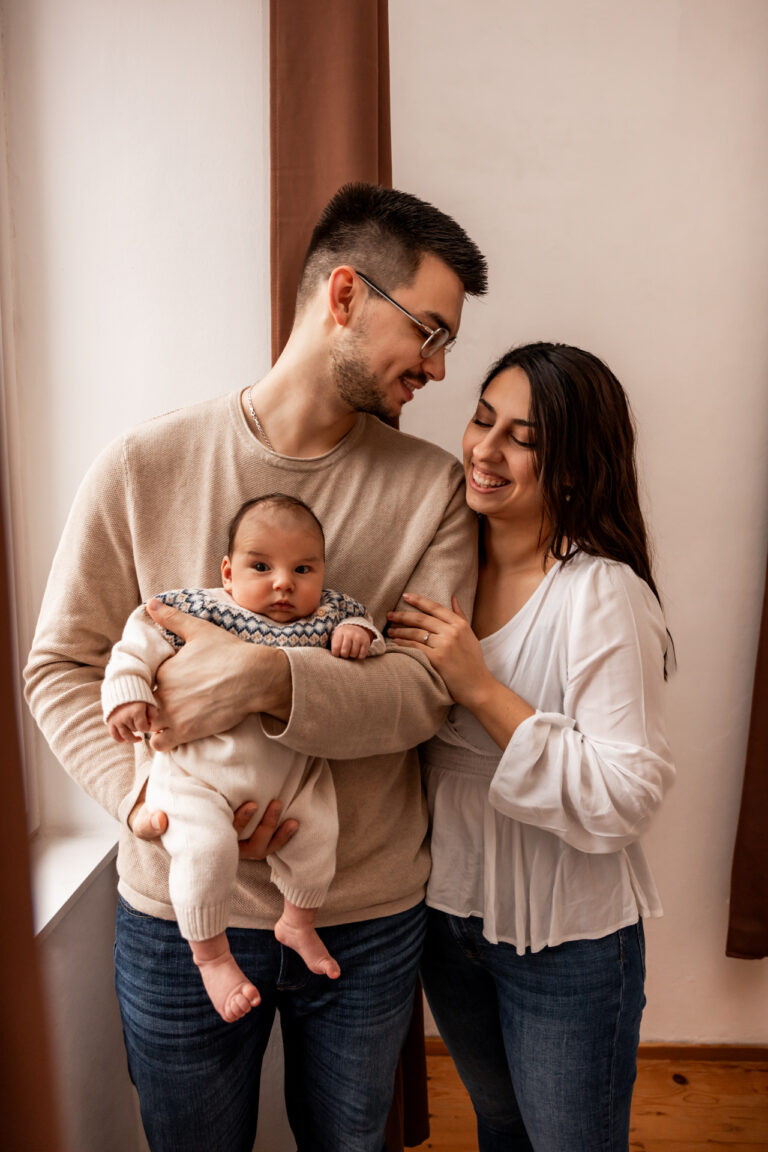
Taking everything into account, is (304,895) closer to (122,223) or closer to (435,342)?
(435,342)

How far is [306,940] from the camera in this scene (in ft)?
3.76

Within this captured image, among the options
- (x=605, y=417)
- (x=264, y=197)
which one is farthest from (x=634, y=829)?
(x=264, y=197)

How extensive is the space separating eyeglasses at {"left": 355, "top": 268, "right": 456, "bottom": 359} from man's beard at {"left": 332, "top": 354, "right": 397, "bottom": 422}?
94 millimetres

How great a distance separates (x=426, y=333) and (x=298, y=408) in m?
0.25

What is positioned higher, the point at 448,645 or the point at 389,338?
the point at 389,338

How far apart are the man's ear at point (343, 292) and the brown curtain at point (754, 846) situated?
1360mm

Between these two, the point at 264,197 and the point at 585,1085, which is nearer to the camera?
the point at 585,1085

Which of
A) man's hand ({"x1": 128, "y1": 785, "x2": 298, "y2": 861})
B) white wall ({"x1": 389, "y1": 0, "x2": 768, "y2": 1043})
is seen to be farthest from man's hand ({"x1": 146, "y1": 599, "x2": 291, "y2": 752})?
white wall ({"x1": 389, "y1": 0, "x2": 768, "y2": 1043})

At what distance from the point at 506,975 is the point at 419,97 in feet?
6.37

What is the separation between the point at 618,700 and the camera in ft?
4.04

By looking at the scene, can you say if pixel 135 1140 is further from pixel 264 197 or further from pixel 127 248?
pixel 264 197

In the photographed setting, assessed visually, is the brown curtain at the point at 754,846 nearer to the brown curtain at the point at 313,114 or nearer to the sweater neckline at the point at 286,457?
the sweater neckline at the point at 286,457

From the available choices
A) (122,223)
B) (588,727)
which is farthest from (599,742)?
(122,223)

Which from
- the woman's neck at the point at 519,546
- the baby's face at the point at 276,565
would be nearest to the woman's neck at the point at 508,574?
the woman's neck at the point at 519,546
